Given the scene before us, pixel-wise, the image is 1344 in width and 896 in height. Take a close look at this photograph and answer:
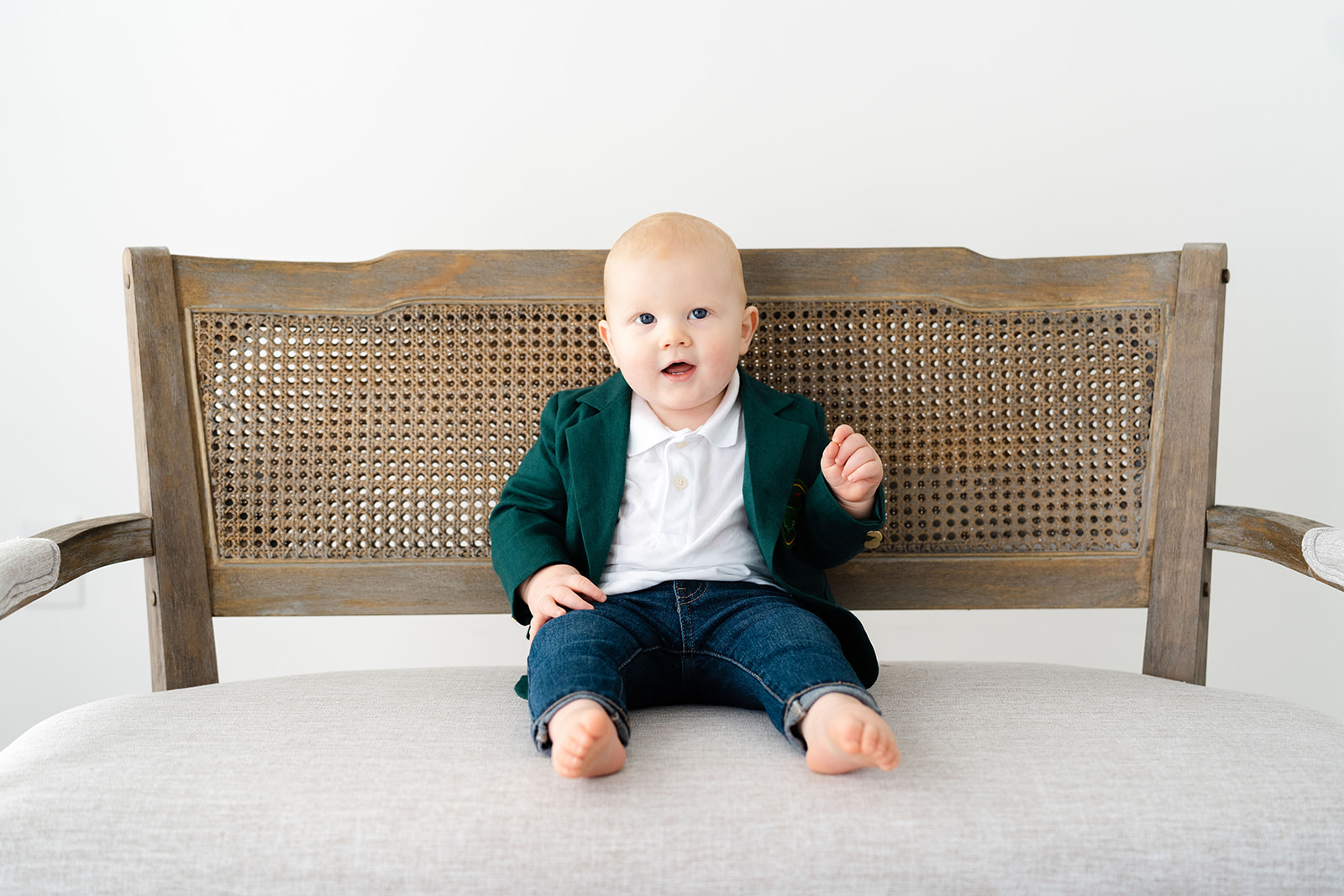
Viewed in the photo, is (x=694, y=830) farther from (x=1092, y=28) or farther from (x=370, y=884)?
(x=1092, y=28)

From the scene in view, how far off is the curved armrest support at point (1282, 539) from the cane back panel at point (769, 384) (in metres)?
0.09

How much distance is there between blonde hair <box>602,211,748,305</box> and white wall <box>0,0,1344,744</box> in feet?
1.51

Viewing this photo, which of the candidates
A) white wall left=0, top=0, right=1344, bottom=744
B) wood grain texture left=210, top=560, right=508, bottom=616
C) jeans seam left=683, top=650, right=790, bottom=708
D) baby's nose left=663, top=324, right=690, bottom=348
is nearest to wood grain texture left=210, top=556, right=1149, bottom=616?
wood grain texture left=210, top=560, right=508, bottom=616

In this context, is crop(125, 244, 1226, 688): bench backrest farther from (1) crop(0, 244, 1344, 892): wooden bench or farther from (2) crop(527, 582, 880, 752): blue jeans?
(2) crop(527, 582, 880, 752): blue jeans

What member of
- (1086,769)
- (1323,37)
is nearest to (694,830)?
(1086,769)

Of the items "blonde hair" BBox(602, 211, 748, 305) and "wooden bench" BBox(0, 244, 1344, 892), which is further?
"wooden bench" BBox(0, 244, 1344, 892)

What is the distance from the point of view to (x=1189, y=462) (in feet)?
4.17

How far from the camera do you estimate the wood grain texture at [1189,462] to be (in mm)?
1263

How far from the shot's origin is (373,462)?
1310 millimetres

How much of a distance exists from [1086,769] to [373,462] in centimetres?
95

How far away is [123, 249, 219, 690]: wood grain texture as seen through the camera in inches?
49.6

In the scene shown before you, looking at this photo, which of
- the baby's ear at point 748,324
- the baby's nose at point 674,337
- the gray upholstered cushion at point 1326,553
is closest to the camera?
the gray upholstered cushion at point 1326,553

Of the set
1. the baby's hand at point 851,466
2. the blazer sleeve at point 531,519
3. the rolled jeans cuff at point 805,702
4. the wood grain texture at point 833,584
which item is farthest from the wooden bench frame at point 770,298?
the rolled jeans cuff at point 805,702

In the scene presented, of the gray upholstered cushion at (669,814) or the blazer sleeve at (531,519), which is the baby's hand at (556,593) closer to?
the blazer sleeve at (531,519)
